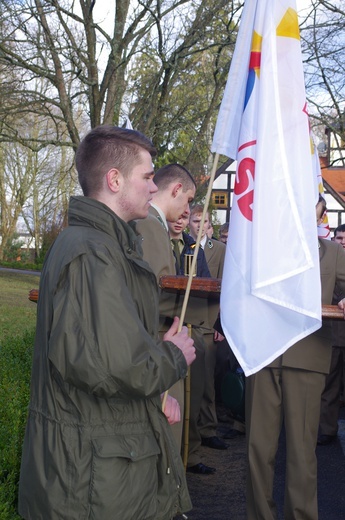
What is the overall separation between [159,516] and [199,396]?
11.8ft

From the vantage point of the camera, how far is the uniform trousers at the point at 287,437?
14.2 feet

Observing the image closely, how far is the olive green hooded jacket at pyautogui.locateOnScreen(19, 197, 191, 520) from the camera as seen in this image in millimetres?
2377

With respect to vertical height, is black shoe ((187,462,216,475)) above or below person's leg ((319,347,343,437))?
below

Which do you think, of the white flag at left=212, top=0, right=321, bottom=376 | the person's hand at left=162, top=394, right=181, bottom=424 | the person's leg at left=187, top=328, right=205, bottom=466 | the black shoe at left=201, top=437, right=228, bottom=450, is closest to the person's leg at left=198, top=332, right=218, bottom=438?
the black shoe at left=201, top=437, right=228, bottom=450

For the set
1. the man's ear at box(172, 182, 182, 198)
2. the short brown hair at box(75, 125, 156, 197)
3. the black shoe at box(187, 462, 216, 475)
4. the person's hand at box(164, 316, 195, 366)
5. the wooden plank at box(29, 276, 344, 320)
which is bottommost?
the black shoe at box(187, 462, 216, 475)

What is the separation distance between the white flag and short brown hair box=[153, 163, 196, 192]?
0.59 meters

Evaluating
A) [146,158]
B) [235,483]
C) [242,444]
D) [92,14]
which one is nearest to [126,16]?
[92,14]

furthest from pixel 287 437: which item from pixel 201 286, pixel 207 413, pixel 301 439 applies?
pixel 207 413

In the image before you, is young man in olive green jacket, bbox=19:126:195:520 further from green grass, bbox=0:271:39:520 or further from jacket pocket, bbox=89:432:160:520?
green grass, bbox=0:271:39:520

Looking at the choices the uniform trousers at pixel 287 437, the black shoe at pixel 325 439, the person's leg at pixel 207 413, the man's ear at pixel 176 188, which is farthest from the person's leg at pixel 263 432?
the black shoe at pixel 325 439

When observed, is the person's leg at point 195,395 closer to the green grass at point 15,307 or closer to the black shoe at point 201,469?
the black shoe at point 201,469

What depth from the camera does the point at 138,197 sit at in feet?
9.16

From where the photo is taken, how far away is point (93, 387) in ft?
7.75

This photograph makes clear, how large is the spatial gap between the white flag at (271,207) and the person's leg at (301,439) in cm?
83
